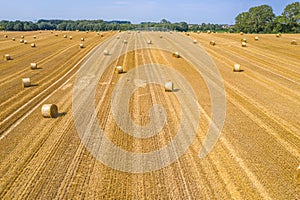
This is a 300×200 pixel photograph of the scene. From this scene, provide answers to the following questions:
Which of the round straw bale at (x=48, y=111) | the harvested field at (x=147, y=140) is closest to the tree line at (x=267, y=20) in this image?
the harvested field at (x=147, y=140)

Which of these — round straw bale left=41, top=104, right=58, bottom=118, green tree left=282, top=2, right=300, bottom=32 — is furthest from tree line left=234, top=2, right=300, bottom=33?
round straw bale left=41, top=104, right=58, bottom=118

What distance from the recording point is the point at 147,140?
33.2 ft

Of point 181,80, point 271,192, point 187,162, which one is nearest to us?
point 271,192

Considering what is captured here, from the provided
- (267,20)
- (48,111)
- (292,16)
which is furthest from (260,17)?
(48,111)

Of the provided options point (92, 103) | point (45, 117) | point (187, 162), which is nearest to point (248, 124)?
point (187, 162)

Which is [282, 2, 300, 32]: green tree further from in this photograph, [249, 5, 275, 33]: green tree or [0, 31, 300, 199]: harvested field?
[0, 31, 300, 199]: harvested field

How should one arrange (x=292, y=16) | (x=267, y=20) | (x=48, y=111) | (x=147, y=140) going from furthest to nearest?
1. (x=267, y=20)
2. (x=292, y=16)
3. (x=48, y=111)
4. (x=147, y=140)

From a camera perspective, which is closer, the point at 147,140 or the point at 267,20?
the point at 147,140

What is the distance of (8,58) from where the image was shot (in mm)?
26562

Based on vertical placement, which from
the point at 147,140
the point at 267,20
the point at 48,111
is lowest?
the point at 147,140

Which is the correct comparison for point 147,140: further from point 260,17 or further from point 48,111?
point 260,17

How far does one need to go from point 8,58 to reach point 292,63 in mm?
27578

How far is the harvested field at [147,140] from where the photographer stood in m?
7.38

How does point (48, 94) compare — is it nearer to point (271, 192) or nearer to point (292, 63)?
point (271, 192)
